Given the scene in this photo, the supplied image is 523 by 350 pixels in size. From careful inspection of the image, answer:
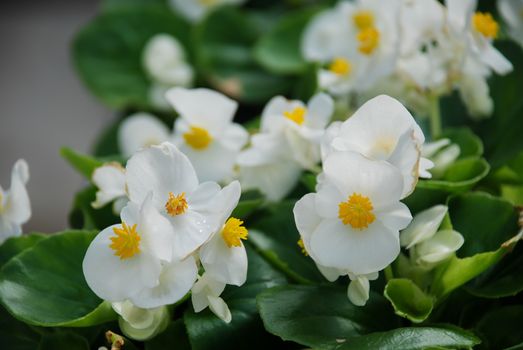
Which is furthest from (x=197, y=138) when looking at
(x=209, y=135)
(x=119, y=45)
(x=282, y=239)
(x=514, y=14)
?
(x=119, y=45)

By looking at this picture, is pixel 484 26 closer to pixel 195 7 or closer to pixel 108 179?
pixel 108 179

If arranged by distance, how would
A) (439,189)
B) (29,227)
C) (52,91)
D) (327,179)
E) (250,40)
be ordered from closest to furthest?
1. (327,179)
2. (439,189)
3. (250,40)
4. (29,227)
5. (52,91)

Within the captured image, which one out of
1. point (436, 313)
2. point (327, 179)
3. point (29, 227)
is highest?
point (327, 179)

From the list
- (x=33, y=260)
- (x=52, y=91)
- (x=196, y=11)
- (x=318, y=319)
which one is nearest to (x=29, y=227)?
(x=52, y=91)

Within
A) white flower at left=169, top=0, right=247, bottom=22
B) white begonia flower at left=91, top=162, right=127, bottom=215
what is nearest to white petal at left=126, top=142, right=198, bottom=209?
white begonia flower at left=91, top=162, right=127, bottom=215

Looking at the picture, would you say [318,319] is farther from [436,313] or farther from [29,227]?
[29,227]

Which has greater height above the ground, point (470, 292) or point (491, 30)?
point (491, 30)

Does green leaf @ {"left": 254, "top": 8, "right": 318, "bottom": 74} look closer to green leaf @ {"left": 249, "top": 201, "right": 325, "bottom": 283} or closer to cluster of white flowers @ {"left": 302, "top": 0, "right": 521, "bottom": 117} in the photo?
cluster of white flowers @ {"left": 302, "top": 0, "right": 521, "bottom": 117}
